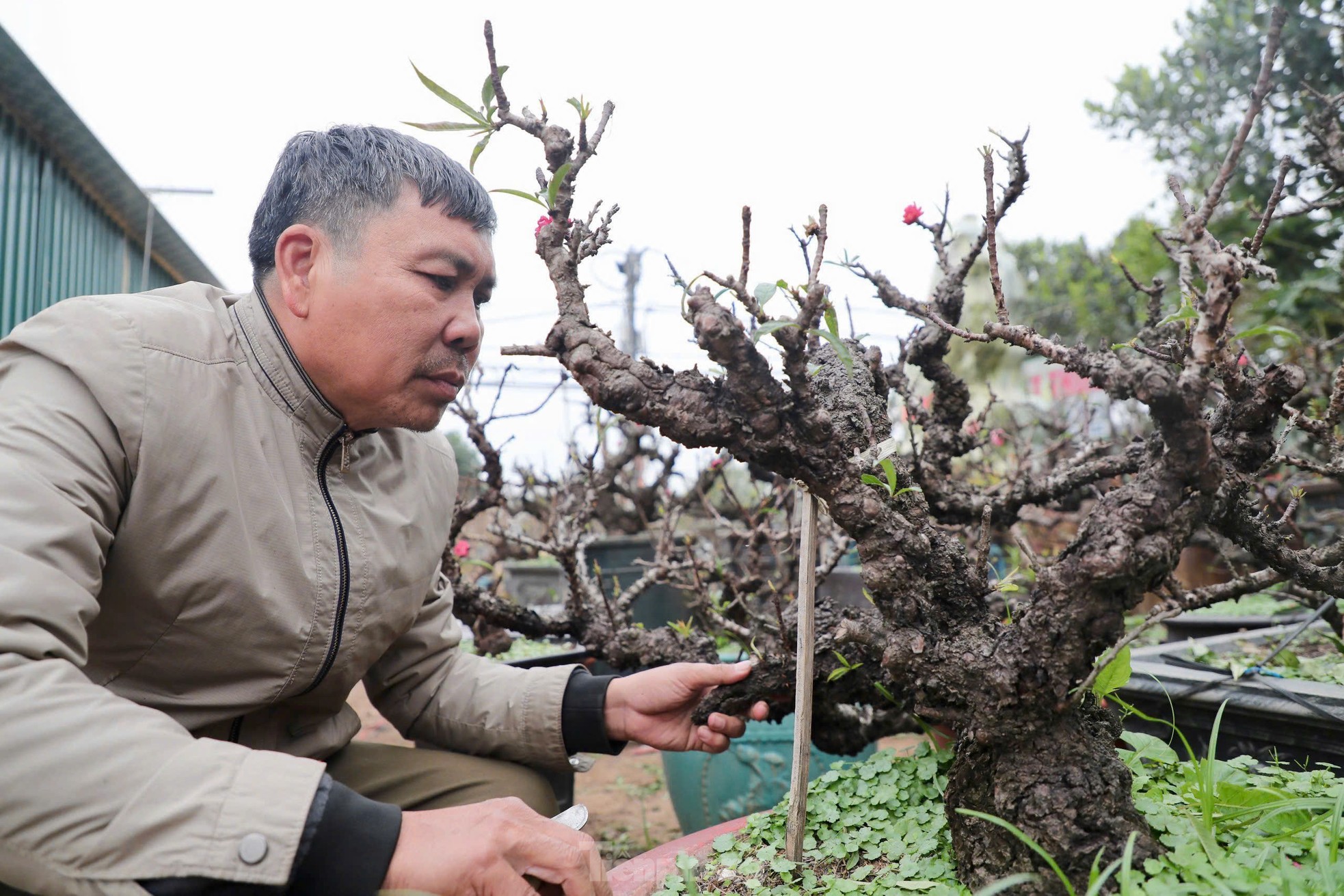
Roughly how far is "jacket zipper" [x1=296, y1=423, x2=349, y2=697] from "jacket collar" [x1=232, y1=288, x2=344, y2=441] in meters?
0.05

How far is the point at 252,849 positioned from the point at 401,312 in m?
0.86

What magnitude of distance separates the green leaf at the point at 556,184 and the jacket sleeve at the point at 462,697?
1.11m

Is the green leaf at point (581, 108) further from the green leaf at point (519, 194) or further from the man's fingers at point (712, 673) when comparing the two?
the man's fingers at point (712, 673)

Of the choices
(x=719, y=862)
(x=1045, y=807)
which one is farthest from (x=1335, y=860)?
(x=719, y=862)

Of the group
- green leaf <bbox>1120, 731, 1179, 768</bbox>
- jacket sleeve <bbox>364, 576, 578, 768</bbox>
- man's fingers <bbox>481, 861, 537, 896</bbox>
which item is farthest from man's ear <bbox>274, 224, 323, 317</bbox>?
green leaf <bbox>1120, 731, 1179, 768</bbox>

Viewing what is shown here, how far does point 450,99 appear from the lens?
1174mm

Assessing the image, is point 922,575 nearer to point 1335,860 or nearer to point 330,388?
point 1335,860

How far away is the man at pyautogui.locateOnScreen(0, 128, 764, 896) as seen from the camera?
958 mm

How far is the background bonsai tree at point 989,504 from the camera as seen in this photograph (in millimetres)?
1025

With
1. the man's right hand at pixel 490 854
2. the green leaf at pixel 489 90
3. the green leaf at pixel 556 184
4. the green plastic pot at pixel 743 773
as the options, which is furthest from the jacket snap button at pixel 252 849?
the green plastic pot at pixel 743 773

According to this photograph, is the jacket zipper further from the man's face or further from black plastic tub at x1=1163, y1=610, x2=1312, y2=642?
black plastic tub at x1=1163, y1=610, x2=1312, y2=642

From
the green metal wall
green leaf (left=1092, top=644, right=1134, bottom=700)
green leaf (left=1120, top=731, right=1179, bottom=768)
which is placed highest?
the green metal wall

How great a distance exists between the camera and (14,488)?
1.04 meters

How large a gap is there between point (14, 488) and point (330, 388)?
55cm
